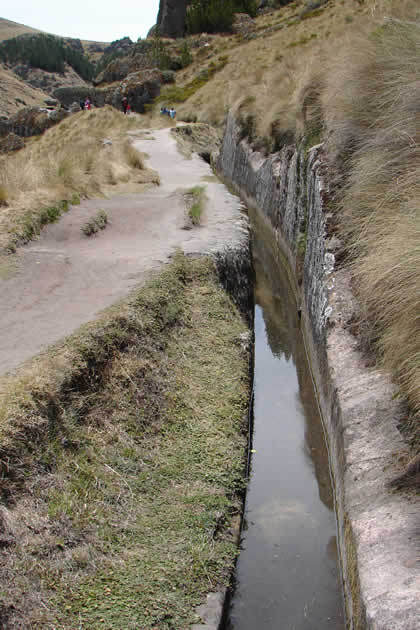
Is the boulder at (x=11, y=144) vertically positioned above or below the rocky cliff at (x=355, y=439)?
above

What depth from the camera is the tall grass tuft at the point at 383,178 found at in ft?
Answer: 10.9

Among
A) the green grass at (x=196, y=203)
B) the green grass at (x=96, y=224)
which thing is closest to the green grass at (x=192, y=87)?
the green grass at (x=196, y=203)

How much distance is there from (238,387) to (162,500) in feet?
4.85

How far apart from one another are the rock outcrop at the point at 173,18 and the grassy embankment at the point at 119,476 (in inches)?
2268

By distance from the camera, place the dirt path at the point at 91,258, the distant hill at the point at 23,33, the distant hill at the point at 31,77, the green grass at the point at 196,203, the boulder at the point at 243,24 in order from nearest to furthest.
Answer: the dirt path at the point at 91,258, the green grass at the point at 196,203, the boulder at the point at 243,24, the distant hill at the point at 31,77, the distant hill at the point at 23,33

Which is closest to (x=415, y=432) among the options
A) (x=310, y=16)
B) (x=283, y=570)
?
(x=283, y=570)

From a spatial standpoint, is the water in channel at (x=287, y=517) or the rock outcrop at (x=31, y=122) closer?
the water in channel at (x=287, y=517)

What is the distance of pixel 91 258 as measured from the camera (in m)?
6.35

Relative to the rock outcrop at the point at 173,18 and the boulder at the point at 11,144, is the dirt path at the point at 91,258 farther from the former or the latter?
the rock outcrop at the point at 173,18

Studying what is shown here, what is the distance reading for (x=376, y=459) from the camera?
3.12 meters

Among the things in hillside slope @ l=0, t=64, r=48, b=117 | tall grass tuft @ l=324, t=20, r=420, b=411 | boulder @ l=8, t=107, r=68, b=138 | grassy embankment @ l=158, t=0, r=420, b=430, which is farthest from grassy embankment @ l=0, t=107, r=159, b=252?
hillside slope @ l=0, t=64, r=48, b=117

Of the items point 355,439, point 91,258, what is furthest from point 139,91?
point 355,439

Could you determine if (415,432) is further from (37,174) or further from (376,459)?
(37,174)

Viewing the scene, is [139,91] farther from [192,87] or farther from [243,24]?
[243,24]
